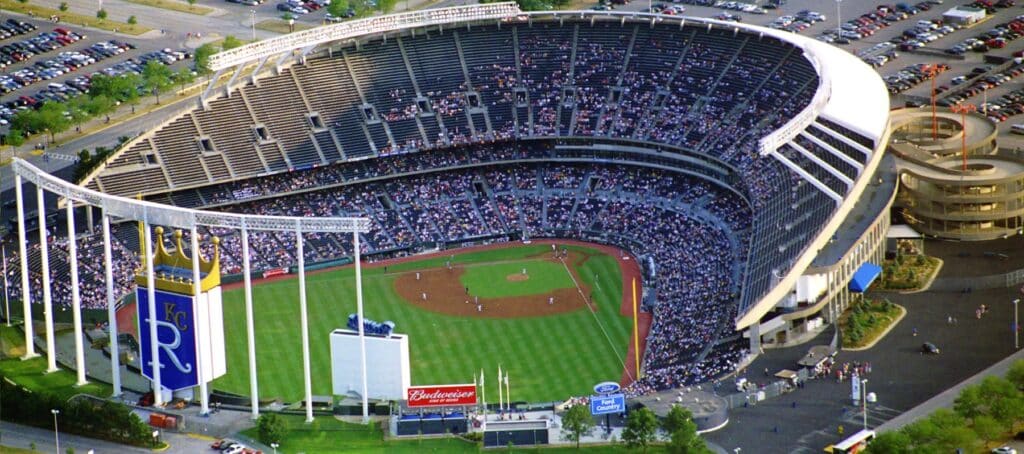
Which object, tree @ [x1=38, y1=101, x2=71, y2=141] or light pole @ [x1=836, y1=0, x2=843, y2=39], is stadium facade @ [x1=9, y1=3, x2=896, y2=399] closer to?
tree @ [x1=38, y1=101, x2=71, y2=141]

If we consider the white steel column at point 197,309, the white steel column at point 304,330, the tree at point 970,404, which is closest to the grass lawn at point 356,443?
the white steel column at point 304,330

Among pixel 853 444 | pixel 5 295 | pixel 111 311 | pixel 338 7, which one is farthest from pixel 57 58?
pixel 853 444

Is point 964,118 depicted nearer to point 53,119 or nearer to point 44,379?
point 44,379

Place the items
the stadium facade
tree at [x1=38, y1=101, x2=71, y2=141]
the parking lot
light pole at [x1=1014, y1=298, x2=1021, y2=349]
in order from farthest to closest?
Result: the parking lot, tree at [x1=38, y1=101, x2=71, y2=141], the stadium facade, light pole at [x1=1014, y1=298, x2=1021, y2=349]

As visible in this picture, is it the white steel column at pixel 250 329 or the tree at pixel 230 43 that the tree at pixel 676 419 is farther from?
the tree at pixel 230 43

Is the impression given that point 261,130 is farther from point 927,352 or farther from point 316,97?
point 927,352

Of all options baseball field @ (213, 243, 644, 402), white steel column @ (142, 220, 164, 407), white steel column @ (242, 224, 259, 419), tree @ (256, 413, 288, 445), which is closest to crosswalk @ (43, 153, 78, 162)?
baseball field @ (213, 243, 644, 402)

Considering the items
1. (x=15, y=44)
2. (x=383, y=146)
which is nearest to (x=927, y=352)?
(x=383, y=146)
